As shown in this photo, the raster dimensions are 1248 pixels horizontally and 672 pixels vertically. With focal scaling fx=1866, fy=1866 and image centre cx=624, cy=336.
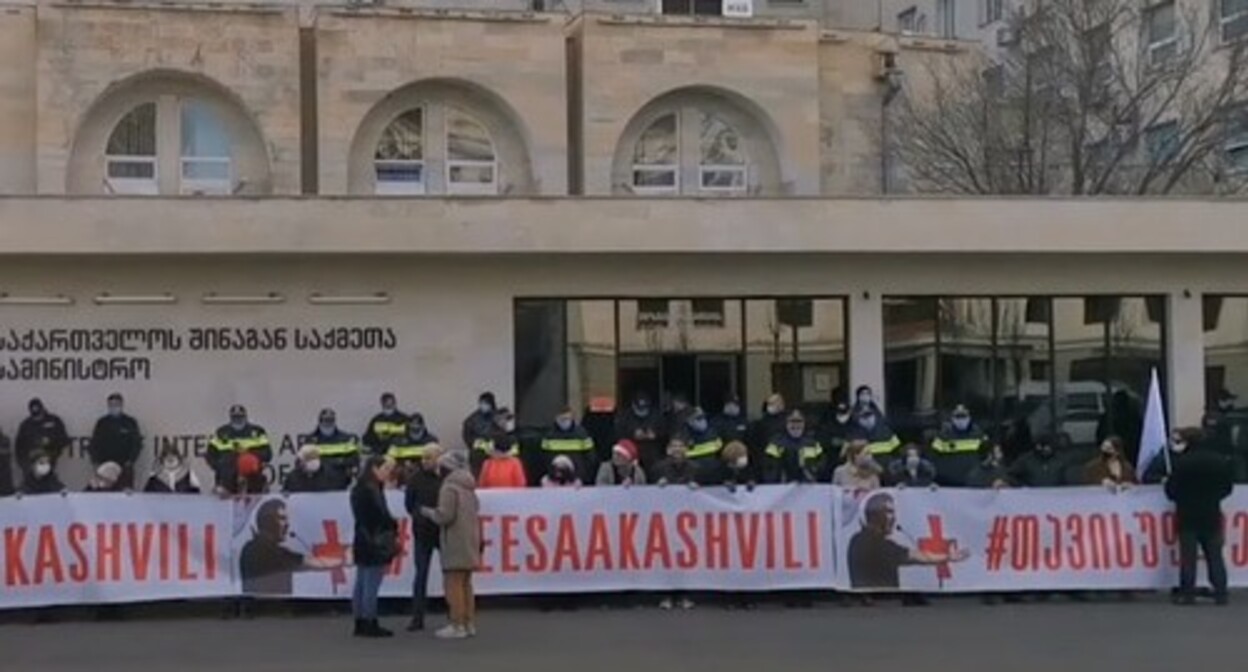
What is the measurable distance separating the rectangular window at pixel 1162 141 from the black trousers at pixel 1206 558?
80.7ft

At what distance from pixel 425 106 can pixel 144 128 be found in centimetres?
627

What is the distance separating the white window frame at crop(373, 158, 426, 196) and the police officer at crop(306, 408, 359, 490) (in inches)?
825

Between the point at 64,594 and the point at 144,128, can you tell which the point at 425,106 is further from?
the point at 64,594

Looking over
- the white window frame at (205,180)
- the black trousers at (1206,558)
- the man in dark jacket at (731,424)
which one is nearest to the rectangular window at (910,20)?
the white window frame at (205,180)

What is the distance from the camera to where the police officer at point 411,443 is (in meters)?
20.3

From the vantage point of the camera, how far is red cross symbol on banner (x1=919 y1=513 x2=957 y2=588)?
18281 millimetres

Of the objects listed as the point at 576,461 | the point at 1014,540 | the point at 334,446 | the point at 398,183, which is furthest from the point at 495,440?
the point at 398,183

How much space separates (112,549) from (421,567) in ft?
10.2

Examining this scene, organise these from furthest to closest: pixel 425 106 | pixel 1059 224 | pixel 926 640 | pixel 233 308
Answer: pixel 425 106
pixel 1059 224
pixel 233 308
pixel 926 640

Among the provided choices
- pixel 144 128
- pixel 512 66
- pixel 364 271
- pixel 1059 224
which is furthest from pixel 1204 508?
pixel 144 128

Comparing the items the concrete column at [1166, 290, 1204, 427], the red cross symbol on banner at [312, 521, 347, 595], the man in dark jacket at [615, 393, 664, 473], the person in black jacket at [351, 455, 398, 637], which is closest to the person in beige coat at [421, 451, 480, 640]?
the person in black jacket at [351, 455, 398, 637]

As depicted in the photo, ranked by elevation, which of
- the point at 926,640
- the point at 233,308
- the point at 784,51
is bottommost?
the point at 926,640

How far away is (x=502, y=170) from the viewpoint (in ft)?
142

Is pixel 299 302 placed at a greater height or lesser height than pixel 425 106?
lesser
